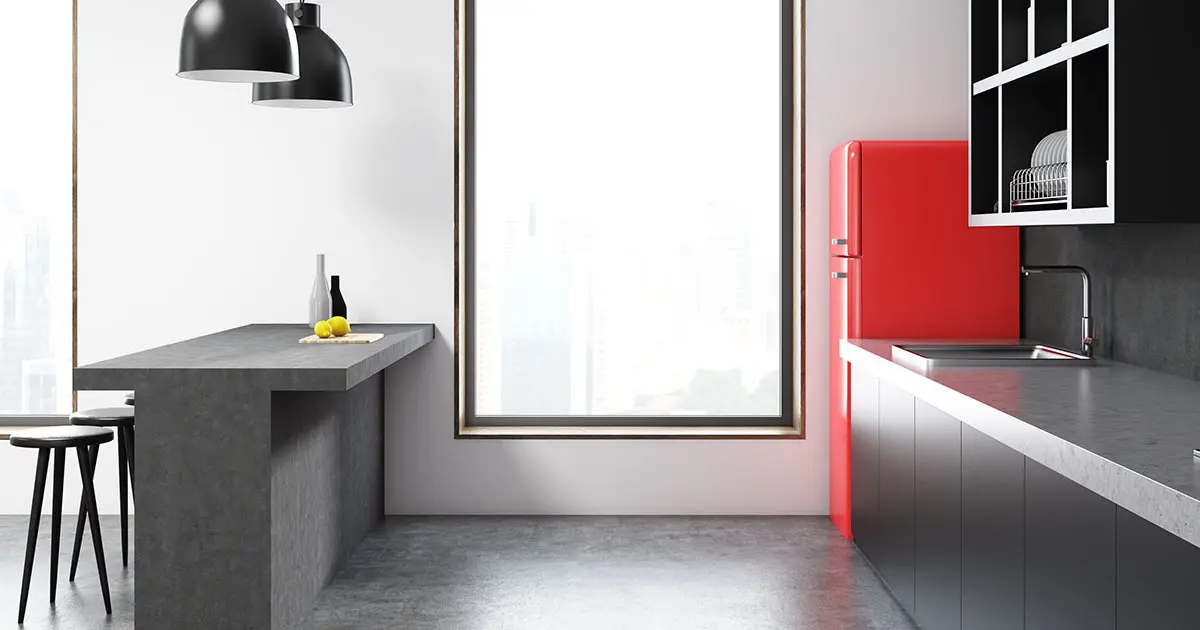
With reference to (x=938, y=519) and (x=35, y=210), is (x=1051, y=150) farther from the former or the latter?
(x=35, y=210)

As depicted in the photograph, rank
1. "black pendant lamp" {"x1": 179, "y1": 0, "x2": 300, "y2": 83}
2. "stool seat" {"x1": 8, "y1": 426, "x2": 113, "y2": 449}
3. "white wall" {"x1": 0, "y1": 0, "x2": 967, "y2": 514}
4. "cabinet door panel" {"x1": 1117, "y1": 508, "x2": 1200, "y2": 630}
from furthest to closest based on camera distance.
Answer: "white wall" {"x1": 0, "y1": 0, "x2": 967, "y2": 514} → "stool seat" {"x1": 8, "y1": 426, "x2": 113, "y2": 449} → "black pendant lamp" {"x1": 179, "y1": 0, "x2": 300, "y2": 83} → "cabinet door panel" {"x1": 1117, "y1": 508, "x2": 1200, "y2": 630}

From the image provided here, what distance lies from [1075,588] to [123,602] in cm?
315

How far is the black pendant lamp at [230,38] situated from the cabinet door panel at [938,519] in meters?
2.36

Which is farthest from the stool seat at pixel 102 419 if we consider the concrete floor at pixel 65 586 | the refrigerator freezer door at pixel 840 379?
the refrigerator freezer door at pixel 840 379

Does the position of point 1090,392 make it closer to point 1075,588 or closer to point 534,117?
point 1075,588

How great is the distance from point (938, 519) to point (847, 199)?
71.3 inches

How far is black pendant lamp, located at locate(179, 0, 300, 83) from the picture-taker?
350 cm

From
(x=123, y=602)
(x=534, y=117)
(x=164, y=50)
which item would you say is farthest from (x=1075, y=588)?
(x=164, y=50)

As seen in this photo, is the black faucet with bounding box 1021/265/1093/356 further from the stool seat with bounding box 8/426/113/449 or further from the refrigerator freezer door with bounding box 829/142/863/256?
the stool seat with bounding box 8/426/113/449

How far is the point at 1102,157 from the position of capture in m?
3.19

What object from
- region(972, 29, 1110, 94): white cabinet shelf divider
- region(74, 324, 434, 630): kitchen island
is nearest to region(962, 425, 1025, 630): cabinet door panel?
region(972, 29, 1110, 94): white cabinet shelf divider

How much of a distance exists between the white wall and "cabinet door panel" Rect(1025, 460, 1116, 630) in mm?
2682

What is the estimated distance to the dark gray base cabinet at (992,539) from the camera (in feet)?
6.48

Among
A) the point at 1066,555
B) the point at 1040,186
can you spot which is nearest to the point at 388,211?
the point at 1040,186
